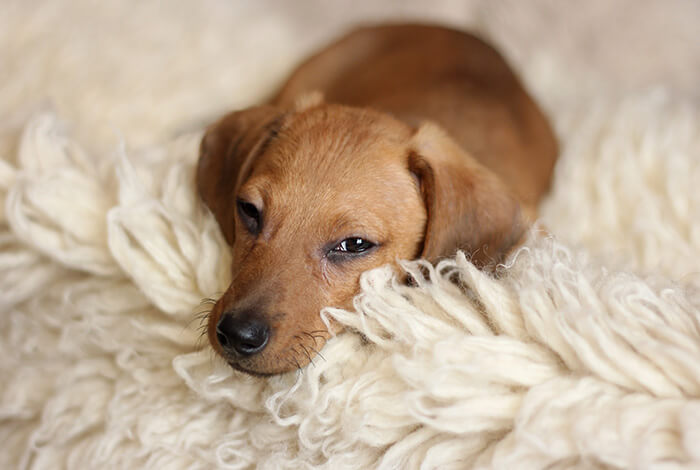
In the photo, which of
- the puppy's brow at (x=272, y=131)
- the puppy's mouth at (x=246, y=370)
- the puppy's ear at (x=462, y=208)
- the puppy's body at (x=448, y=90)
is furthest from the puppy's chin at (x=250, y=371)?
the puppy's body at (x=448, y=90)

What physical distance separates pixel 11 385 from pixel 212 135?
76cm

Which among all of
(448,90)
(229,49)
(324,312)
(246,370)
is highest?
(448,90)

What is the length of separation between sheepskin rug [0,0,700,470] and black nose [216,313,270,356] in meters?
0.11

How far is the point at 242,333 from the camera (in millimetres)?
1284

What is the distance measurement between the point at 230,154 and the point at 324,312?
1.85 feet

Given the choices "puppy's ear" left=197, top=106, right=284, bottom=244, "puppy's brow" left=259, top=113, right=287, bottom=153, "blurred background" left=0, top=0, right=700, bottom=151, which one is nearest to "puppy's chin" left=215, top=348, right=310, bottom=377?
"puppy's ear" left=197, top=106, right=284, bottom=244

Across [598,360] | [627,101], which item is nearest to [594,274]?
[598,360]

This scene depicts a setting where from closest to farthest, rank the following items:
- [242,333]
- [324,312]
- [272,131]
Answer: [242,333] → [324,312] → [272,131]

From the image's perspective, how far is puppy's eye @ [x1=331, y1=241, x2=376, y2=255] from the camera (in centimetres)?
149

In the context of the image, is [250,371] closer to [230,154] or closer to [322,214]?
[322,214]

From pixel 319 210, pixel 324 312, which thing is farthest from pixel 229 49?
pixel 324 312

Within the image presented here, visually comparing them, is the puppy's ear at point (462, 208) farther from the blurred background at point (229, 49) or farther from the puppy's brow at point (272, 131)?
Answer: the blurred background at point (229, 49)

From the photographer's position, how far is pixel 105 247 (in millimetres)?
1604

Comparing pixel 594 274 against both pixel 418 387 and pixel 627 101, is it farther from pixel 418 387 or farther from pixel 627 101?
pixel 627 101
